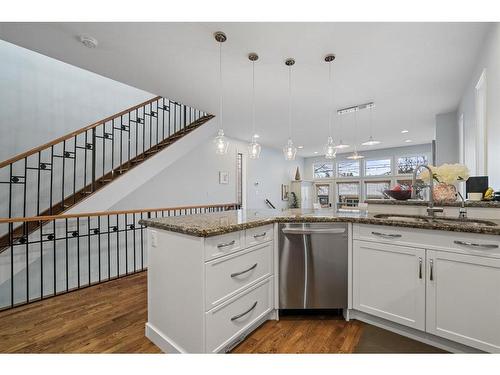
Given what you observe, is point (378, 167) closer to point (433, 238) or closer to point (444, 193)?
point (444, 193)

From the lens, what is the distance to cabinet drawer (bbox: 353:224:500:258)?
53.3 inches

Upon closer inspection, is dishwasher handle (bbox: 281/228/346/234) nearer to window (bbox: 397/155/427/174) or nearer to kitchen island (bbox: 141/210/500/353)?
kitchen island (bbox: 141/210/500/353)

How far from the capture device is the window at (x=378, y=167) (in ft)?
26.5

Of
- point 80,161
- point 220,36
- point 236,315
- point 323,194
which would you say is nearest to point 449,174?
point 236,315

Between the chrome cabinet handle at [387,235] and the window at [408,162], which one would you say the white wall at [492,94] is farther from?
the window at [408,162]

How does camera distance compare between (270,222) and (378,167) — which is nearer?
(270,222)

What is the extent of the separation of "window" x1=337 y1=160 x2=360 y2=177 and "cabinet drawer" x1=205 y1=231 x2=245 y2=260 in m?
8.41

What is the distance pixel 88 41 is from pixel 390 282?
3412 mm

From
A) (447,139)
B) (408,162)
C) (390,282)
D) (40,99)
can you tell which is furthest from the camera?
(408,162)

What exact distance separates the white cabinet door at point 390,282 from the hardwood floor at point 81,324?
1.66 metres

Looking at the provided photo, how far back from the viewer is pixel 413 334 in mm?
1686

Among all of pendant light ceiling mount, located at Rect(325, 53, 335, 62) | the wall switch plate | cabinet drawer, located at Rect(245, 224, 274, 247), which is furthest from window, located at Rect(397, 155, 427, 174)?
the wall switch plate
